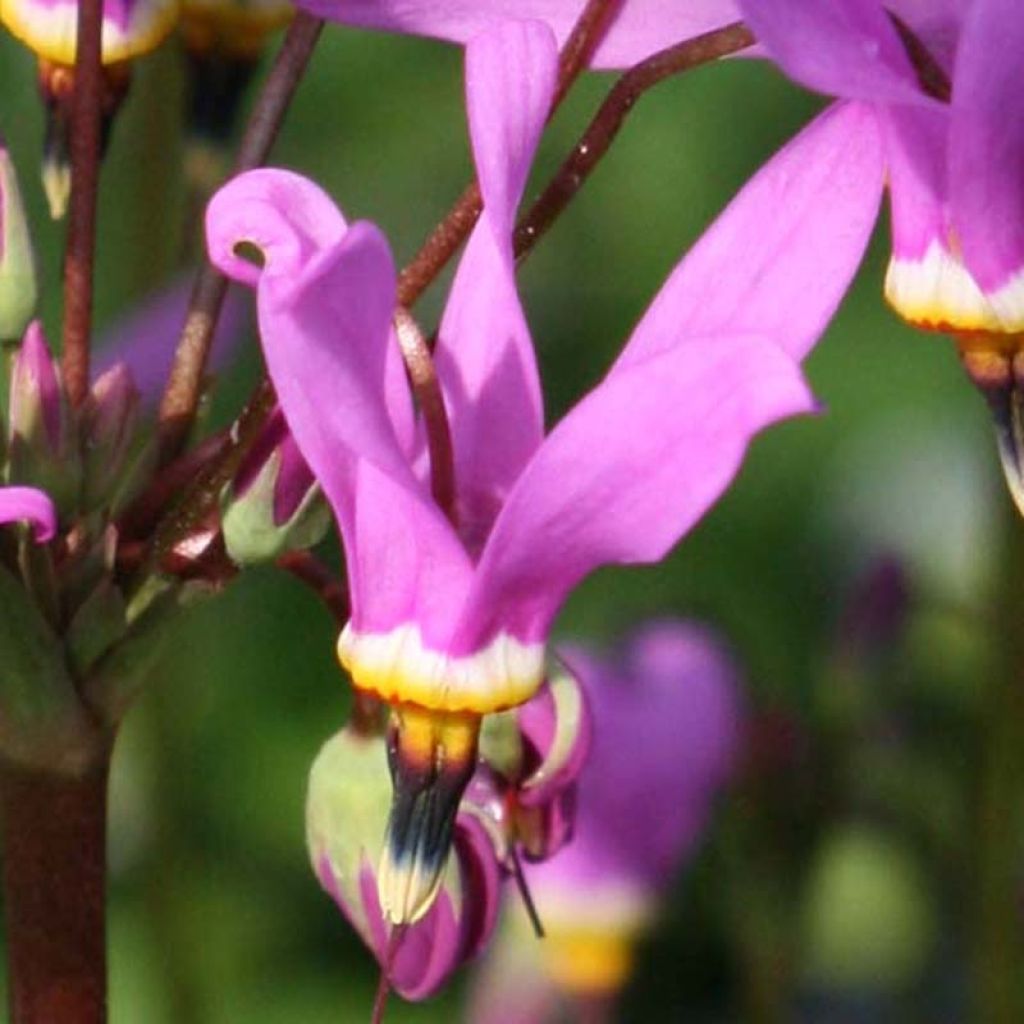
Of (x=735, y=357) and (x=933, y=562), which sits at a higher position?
(x=735, y=357)

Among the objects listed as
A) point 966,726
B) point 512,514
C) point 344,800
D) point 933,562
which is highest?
point 512,514

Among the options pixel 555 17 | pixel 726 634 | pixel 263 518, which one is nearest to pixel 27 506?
pixel 263 518

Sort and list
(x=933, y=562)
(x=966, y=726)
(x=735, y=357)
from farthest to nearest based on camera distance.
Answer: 1. (x=933, y=562)
2. (x=966, y=726)
3. (x=735, y=357)

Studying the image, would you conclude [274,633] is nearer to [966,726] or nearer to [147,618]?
[966,726]

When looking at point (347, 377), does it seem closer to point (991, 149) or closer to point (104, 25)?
point (991, 149)

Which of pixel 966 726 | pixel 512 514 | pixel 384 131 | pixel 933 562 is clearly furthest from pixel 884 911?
pixel 512 514

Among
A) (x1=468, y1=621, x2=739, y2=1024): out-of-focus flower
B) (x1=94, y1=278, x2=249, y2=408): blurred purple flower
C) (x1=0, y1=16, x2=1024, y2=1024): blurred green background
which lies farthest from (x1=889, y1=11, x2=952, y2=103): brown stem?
(x1=468, y1=621, x2=739, y2=1024): out-of-focus flower

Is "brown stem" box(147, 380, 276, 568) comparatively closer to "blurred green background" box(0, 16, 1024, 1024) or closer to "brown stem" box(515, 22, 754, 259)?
"brown stem" box(515, 22, 754, 259)
